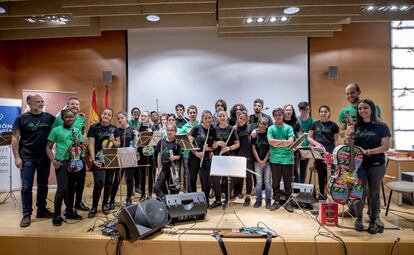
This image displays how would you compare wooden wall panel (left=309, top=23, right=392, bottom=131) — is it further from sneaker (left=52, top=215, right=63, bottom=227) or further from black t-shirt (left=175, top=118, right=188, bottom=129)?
sneaker (left=52, top=215, right=63, bottom=227)

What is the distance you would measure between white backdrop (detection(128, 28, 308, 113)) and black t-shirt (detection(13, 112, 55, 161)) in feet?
8.95

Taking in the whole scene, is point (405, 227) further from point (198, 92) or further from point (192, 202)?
point (198, 92)

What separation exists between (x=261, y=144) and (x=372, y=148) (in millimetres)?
1553

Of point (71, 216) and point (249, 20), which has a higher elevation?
point (249, 20)

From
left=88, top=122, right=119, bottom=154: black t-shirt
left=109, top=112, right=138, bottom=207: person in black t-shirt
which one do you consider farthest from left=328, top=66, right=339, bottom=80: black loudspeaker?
left=88, top=122, right=119, bottom=154: black t-shirt

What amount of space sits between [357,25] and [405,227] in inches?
181

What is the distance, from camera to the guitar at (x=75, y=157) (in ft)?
10.6

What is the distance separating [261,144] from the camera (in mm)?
4102

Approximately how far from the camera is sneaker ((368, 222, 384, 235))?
116 inches

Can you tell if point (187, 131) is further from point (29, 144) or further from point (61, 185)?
point (29, 144)

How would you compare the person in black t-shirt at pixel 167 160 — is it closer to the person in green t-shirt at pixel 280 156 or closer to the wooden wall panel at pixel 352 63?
the person in green t-shirt at pixel 280 156

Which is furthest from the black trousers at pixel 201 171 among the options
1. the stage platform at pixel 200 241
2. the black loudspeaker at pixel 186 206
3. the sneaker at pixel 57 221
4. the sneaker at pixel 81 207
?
the sneaker at pixel 57 221

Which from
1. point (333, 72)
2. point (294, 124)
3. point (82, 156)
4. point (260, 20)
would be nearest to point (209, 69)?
point (260, 20)

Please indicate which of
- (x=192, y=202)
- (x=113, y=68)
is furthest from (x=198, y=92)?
(x=192, y=202)
